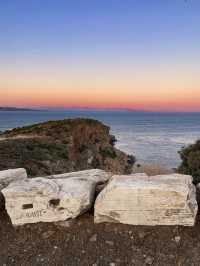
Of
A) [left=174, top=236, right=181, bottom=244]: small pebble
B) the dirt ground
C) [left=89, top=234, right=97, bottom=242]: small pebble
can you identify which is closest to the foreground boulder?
the dirt ground

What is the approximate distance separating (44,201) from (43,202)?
0.08 feet

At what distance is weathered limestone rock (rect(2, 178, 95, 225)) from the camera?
14.2 feet

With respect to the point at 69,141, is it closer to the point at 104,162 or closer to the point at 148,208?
the point at 104,162

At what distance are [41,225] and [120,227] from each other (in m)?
1.12

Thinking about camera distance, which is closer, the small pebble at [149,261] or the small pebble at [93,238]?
the small pebble at [149,261]

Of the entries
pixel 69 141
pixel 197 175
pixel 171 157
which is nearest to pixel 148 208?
pixel 197 175

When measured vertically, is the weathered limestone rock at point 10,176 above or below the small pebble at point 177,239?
above

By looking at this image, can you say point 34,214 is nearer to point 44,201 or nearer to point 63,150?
point 44,201

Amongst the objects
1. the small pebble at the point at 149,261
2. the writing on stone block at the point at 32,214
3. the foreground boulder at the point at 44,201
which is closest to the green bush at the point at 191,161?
the foreground boulder at the point at 44,201

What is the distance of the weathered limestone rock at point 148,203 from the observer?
4078mm

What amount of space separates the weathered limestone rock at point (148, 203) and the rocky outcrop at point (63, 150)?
1219cm

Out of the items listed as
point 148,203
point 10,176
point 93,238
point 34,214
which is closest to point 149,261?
point 148,203

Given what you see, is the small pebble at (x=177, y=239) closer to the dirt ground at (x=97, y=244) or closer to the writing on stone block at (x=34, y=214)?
the dirt ground at (x=97, y=244)

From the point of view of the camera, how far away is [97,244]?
4.15m
